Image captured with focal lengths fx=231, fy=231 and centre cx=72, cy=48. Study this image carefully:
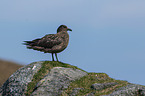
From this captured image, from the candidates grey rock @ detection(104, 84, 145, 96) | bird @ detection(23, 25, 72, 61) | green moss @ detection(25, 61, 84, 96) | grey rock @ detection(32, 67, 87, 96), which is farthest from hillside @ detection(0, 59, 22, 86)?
grey rock @ detection(104, 84, 145, 96)

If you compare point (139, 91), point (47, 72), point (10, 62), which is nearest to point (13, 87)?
point (47, 72)

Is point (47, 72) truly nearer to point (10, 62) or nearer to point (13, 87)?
point (13, 87)

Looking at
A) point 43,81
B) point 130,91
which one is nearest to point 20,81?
point 43,81

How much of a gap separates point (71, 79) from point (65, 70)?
2.35 ft

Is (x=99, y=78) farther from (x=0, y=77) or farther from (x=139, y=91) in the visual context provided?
(x=0, y=77)

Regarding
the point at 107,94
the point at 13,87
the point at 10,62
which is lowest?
the point at 107,94

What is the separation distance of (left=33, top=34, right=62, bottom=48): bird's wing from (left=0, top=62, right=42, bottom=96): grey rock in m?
1.14

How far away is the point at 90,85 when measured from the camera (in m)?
11.9

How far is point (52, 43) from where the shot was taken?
13328 mm

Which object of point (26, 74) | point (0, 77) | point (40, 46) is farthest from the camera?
point (0, 77)

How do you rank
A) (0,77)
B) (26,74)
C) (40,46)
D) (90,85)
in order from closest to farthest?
1. (90,85)
2. (26,74)
3. (40,46)
4. (0,77)

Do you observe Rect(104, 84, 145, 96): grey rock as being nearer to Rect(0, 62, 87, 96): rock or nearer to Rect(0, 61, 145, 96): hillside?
Rect(0, 61, 145, 96): hillside

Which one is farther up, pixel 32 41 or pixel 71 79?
pixel 32 41

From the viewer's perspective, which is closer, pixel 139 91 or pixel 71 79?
pixel 139 91
